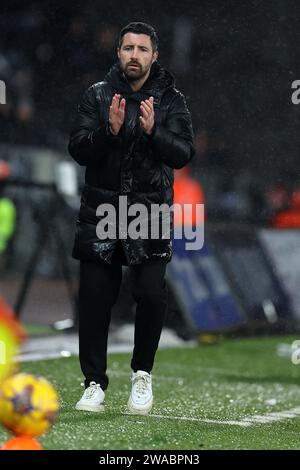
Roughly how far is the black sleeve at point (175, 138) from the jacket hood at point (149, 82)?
95mm

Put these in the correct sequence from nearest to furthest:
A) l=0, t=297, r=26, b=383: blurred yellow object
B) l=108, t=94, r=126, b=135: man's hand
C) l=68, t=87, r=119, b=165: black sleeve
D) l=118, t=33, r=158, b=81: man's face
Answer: l=108, t=94, r=126, b=135: man's hand, l=68, t=87, r=119, b=165: black sleeve, l=118, t=33, r=158, b=81: man's face, l=0, t=297, r=26, b=383: blurred yellow object

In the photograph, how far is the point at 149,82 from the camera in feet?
20.8

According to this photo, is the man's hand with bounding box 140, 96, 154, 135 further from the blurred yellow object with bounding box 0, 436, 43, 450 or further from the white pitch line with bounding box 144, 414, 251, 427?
the blurred yellow object with bounding box 0, 436, 43, 450

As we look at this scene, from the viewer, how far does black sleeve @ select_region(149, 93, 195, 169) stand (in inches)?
241

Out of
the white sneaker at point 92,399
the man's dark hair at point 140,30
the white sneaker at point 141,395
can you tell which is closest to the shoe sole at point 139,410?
the white sneaker at point 141,395

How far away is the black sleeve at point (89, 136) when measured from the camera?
609 centimetres

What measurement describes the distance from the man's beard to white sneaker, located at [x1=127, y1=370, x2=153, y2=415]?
4.97 feet

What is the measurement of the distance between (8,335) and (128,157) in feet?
16.2

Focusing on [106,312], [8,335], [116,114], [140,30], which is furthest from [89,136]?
[8,335]

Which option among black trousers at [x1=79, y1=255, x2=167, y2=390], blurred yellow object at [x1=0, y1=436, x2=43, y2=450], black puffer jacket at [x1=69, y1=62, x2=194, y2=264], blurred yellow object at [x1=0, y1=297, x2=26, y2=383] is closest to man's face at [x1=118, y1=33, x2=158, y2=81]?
black puffer jacket at [x1=69, y1=62, x2=194, y2=264]

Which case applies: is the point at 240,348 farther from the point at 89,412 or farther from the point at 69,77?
the point at 89,412

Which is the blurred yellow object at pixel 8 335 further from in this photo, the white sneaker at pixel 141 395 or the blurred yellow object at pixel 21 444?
the blurred yellow object at pixel 21 444

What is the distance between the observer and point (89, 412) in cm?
629
